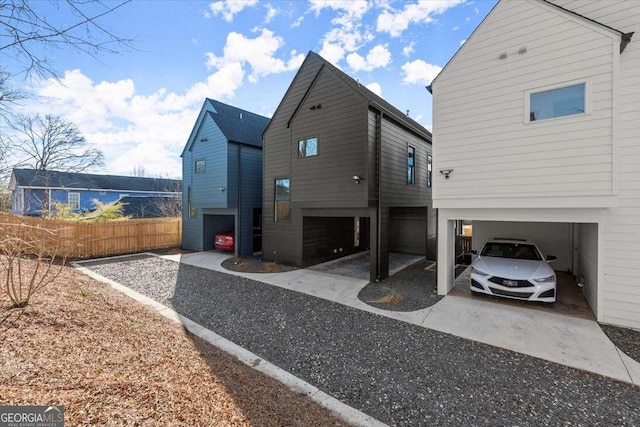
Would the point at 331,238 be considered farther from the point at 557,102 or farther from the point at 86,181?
the point at 86,181

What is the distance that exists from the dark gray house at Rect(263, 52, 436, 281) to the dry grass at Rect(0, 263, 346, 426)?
5892mm

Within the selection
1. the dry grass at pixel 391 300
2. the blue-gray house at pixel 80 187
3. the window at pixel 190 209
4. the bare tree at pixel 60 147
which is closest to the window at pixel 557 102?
A: the dry grass at pixel 391 300

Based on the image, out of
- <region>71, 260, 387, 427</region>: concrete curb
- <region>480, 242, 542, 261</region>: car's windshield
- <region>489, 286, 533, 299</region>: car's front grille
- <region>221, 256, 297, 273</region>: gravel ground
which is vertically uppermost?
<region>480, 242, 542, 261</region>: car's windshield

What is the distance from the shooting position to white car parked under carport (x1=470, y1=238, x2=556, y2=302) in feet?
20.6

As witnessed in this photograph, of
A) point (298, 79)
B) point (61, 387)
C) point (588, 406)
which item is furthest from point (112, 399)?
point (298, 79)

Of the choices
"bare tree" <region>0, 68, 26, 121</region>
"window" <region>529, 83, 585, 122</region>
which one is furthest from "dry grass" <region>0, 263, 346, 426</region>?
"window" <region>529, 83, 585, 122</region>

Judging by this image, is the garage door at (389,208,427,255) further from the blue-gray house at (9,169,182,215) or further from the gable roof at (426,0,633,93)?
the blue-gray house at (9,169,182,215)

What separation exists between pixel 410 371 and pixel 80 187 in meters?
36.0

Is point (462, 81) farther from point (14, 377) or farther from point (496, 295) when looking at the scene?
point (14, 377)

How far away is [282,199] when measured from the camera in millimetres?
11297

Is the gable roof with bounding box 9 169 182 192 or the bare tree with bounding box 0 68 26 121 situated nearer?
the bare tree with bounding box 0 68 26 121

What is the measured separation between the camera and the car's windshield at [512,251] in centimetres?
746

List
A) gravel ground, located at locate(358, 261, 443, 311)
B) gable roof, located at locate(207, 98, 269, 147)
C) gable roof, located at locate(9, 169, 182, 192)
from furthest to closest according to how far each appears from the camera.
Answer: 1. gable roof, located at locate(9, 169, 182, 192)
2. gable roof, located at locate(207, 98, 269, 147)
3. gravel ground, located at locate(358, 261, 443, 311)

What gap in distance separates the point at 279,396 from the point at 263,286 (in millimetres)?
5088
